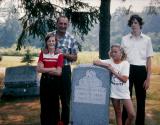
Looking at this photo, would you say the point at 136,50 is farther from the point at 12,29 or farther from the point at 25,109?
the point at 12,29

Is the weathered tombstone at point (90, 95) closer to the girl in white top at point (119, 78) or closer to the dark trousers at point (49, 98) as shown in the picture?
the girl in white top at point (119, 78)

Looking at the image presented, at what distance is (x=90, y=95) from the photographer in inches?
253

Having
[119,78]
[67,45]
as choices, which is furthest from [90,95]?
[67,45]

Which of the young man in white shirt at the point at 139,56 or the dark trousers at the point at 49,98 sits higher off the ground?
the young man in white shirt at the point at 139,56

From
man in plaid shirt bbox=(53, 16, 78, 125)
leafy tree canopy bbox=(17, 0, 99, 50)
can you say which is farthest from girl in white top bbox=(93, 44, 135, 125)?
leafy tree canopy bbox=(17, 0, 99, 50)

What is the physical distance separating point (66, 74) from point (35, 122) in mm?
2357

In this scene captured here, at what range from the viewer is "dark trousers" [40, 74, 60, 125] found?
250 inches

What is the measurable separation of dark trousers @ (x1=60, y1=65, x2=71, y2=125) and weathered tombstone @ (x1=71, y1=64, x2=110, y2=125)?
16 cm

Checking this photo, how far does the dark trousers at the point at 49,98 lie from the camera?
A: 6.34 meters

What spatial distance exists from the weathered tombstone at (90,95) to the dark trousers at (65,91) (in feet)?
0.53

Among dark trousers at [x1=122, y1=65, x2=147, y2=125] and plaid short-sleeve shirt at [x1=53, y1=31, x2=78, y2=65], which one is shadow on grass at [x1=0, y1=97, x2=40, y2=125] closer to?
plaid short-sleeve shirt at [x1=53, y1=31, x2=78, y2=65]

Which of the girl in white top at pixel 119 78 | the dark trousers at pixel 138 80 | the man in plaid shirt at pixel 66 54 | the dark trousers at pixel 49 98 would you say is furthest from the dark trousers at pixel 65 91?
the dark trousers at pixel 138 80

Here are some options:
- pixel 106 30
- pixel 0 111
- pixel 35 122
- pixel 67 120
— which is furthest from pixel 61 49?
pixel 106 30

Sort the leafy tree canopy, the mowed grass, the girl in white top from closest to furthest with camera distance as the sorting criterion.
Result: the girl in white top < the mowed grass < the leafy tree canopy
